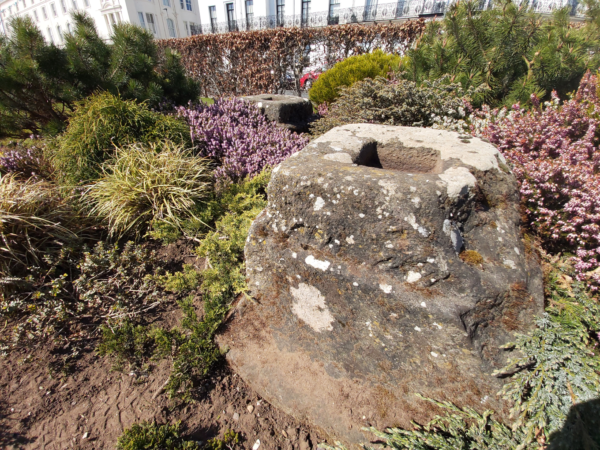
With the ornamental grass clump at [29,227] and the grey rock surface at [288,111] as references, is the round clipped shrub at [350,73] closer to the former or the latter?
the grey rock surface at [288,111]

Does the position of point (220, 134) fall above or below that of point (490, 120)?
below

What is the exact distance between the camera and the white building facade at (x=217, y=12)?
2106 cm

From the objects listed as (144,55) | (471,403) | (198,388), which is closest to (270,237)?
(198,388)

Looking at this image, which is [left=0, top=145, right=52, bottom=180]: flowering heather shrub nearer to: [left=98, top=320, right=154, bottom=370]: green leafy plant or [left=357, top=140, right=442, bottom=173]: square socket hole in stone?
[left=98, top=320, right=154, bottom=370]: green leafy plant

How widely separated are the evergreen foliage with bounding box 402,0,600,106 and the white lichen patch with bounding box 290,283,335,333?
369 centimetres

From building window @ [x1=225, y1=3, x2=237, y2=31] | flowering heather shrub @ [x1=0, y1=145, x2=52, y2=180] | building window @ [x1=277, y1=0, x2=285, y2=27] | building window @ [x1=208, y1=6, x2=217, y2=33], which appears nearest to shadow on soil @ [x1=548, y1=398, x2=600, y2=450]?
flowering heather shrub @ [x1=0, y1=145, x2=52, y2=180]

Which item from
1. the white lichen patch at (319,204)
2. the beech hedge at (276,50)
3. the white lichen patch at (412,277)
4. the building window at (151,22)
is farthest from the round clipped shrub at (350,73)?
the building window at (151,22)

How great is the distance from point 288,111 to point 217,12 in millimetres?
32143

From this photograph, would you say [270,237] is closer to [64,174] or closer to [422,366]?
[422,366]

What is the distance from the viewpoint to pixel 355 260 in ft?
5.37

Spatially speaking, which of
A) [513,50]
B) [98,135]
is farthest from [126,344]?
[513,50]

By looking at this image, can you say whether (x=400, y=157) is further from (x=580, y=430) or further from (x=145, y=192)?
(x=145, y=192)

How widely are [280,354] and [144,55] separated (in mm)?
4937

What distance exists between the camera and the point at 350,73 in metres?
6.25
